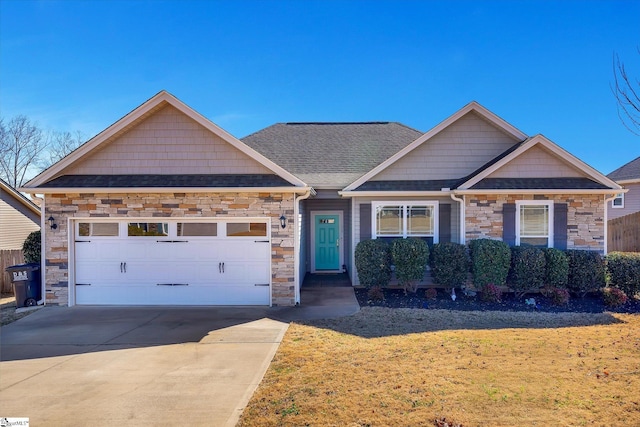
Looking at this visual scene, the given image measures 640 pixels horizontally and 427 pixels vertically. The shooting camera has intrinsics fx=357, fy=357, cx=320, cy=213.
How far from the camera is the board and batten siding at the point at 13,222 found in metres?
15.1

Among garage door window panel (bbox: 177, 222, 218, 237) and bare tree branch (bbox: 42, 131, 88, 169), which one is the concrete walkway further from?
bare tree branch (bbox: 42, 131, 88, 169)

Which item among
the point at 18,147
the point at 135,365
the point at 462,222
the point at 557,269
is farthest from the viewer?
the point at 18,147

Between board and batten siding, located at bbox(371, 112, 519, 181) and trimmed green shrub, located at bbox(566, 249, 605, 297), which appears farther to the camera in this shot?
board and batten siding, located at bbox(371, 112, 519, 181)

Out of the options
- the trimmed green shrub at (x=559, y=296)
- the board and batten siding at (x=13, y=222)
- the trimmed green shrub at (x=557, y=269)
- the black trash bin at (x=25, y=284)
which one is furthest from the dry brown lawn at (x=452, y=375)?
the board and batten siding at (x=13, y=222)

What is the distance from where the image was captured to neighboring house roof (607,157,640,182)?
20.0m

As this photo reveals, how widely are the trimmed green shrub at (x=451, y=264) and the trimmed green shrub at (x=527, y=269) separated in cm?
125

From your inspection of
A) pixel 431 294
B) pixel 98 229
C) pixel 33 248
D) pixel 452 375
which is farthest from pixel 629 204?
pixel 33 248

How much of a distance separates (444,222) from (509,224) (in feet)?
5.83

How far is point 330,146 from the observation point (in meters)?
14.4

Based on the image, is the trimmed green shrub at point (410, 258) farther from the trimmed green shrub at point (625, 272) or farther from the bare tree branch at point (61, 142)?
the bare tree branch at point (61, 142)

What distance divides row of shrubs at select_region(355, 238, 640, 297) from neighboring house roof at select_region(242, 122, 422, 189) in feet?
9.75

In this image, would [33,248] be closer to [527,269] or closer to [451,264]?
[451,264]

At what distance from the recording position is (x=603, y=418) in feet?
12.6

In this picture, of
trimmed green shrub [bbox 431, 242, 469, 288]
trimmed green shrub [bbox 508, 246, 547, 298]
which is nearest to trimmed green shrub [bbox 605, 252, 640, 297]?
trimmed green shrub [bbox 508, 246, 547, 298]
